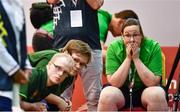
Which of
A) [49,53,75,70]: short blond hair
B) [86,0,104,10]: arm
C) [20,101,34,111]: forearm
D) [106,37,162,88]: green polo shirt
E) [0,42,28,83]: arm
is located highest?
[86,0,104,10]: arm

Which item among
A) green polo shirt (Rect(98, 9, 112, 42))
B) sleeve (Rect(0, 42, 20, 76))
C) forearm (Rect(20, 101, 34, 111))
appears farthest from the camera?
green polo shirt (Rect(98, 9, 112, 42))

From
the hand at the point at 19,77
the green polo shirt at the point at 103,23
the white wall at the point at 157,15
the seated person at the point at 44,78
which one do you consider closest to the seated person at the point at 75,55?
the seated person at the point at 44,78

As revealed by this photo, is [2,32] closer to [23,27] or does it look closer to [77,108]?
[23,27]

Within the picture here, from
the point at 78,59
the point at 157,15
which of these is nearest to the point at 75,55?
the point at 78,59

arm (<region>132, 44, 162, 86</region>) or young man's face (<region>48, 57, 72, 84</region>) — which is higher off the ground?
young man's face (<region>48, 57, 72, 84</region>)

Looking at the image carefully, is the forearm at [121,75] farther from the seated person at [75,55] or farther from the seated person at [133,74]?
the seated person at [75,55]

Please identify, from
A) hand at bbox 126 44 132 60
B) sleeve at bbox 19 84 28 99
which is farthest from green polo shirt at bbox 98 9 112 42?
sleeve at bbox 19 84 28 99

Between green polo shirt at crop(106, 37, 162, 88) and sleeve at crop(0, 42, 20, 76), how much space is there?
996 mm

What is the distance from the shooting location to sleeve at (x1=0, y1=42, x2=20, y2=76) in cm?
160

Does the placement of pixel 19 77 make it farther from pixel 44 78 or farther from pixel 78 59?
pixel 78 59

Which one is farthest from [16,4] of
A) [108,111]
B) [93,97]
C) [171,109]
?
[171,109]

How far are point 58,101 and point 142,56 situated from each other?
53 cm

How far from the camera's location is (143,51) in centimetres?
255

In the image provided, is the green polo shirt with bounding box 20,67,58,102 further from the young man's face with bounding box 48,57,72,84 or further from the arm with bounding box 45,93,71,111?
the arm with bounding box 45,93,71,111
